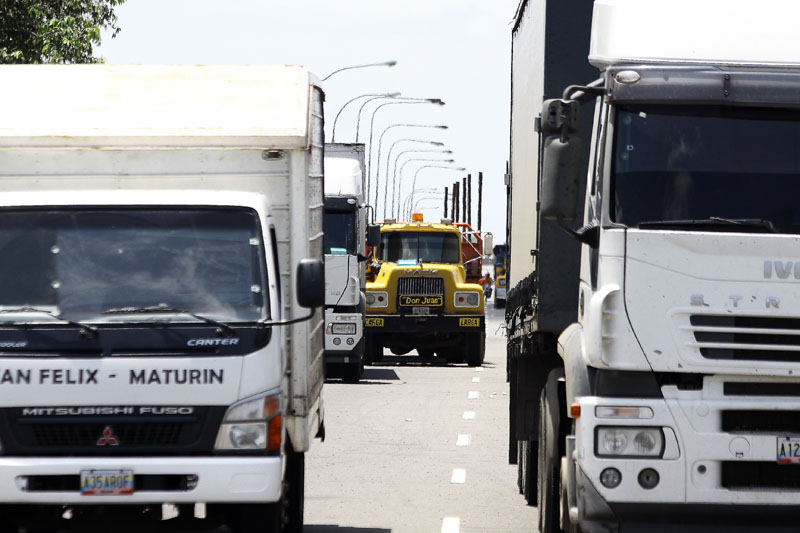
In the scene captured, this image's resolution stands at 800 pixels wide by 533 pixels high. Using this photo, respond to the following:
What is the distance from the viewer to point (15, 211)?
28.9 ft

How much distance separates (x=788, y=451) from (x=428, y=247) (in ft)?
82.7

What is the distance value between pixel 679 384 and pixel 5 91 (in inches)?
194

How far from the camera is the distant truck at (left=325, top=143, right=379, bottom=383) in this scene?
2623 centimetres

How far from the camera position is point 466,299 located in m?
32.1

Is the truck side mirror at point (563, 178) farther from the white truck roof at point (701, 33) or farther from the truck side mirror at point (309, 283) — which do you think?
the truck side mirror at point (309, 283)

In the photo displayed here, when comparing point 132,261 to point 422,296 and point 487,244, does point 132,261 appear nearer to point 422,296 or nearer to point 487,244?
point 422,296

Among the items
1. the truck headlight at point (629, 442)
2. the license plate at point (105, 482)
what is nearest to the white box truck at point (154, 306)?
the license plate at point (105, 482)

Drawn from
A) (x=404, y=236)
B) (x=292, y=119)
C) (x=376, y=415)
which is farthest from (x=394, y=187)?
(x=292, y=119)

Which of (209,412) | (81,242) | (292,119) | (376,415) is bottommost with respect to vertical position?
(376,415)

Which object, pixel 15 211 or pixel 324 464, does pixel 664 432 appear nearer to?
pixel 15 211

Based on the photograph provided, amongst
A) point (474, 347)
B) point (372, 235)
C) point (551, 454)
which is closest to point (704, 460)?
point (551, 454)

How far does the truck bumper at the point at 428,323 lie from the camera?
31953 mm

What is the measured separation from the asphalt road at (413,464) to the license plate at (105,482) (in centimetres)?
288

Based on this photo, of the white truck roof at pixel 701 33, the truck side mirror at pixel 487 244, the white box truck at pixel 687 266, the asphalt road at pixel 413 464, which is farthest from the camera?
the truck side mirror at pixel 487 244
